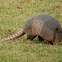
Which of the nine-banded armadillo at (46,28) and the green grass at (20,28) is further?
the nine-banded armadillo at (46,28)

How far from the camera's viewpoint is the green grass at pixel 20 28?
18.5ft

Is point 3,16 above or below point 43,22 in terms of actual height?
below

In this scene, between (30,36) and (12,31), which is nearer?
(30,36)

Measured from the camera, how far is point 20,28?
897 centimetres

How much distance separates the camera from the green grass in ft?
18.5

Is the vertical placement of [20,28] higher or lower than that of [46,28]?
lower

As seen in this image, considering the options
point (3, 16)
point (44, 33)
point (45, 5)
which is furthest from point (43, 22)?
point (45, 5)

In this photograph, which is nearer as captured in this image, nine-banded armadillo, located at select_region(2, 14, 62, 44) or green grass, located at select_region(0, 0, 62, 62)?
green grass, located at select_region(0, 0, 62, 62)

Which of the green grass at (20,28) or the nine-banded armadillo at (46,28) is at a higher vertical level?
the nine-banded armadillo at (46,28)

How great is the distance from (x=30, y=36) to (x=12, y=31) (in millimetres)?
1326

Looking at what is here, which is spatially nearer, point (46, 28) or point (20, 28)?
point (46, 28)

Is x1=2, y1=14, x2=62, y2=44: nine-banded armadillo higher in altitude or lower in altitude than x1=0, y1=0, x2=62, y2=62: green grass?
higher

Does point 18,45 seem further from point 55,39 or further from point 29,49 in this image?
point 55,39

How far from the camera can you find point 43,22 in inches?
270
